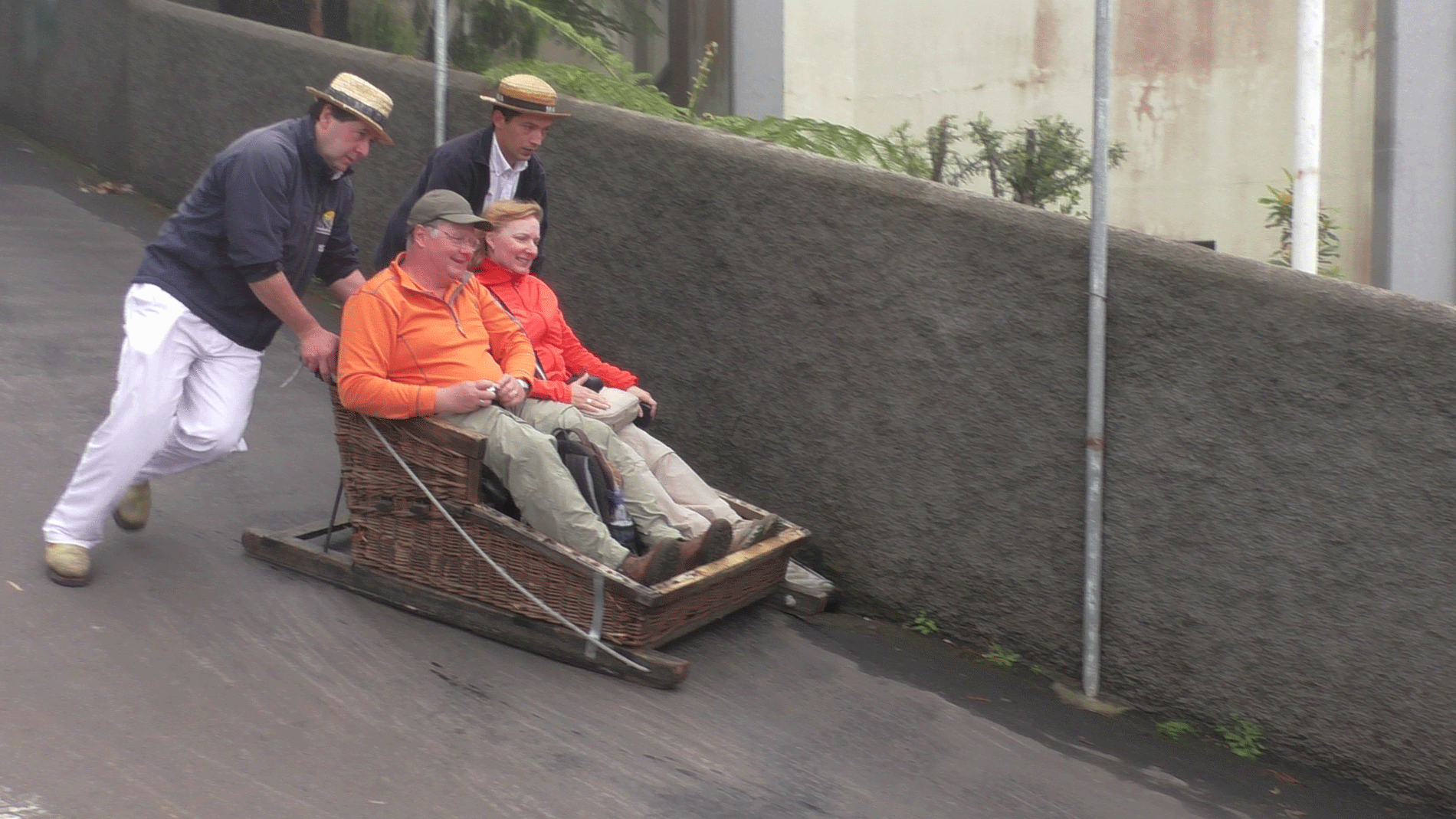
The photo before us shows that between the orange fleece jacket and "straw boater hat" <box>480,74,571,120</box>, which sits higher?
"straw boater hat" <box>480,74,571,120</box>

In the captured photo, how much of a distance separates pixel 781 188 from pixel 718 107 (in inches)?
195

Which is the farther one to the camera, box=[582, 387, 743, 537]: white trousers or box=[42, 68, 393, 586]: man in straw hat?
box=[582, 387, 743, 537]: white trousers

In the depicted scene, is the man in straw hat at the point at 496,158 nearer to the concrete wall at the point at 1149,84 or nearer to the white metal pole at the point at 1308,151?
the white metal pole at the point at 1308,151

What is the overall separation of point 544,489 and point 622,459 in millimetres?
415

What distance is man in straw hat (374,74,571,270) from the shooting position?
5477 millimetres

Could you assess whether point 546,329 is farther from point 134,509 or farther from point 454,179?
point 134,509

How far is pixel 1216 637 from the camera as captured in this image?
4.48 meters

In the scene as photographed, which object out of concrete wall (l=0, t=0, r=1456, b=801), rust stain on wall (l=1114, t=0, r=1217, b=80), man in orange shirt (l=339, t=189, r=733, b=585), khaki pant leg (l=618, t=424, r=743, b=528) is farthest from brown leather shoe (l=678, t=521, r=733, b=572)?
rust stain on wall (l=1114, t=0, r=1217, b=80)

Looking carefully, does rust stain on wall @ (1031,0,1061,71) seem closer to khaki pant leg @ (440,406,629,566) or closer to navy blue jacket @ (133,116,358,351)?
navy blue jacket @ (133,116,358,351)

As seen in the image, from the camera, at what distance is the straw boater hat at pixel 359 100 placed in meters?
4.64

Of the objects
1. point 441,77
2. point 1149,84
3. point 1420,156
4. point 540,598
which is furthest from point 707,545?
point 1149,84

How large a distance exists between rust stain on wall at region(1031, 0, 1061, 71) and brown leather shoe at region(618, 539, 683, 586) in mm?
6549

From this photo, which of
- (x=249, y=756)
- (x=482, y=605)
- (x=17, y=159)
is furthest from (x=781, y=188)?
(x=17, y=159)

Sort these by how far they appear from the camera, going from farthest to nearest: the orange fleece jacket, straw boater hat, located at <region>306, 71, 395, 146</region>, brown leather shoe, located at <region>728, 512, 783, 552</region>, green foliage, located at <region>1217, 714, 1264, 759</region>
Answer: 1. the orange fleece jacket
2. brown leather shoe, located at <region>728, 512, 783, 552</region>
3. straw boater hat, located at <region>306, 71, 395, 146</region>
4. green foliage, located at <region>1217, 714, 1264, 759</region>
